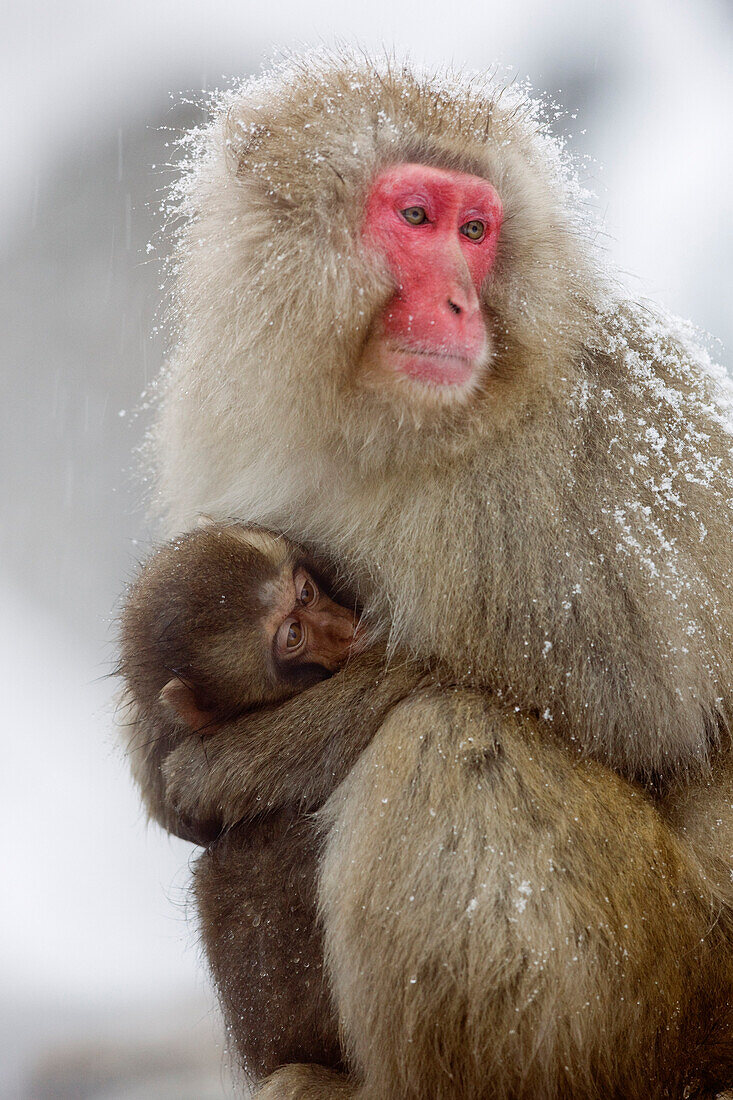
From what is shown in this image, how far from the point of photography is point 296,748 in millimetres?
1913

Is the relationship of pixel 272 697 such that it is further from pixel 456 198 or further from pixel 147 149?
pixel 147 149

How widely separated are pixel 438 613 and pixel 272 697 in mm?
396

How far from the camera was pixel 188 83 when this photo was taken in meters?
5.46

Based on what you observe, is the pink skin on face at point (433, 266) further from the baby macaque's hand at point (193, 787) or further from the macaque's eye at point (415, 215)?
the baby macaque's hand at point (193, 787)

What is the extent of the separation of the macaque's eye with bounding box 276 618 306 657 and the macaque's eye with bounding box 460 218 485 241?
77 cm

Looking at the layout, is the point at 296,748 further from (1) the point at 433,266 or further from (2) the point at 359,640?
(1) the point at 433,266

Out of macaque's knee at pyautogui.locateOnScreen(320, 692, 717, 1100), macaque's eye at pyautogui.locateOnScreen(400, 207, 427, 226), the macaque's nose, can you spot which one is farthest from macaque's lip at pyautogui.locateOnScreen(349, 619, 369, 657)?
macaque's eye at pyautogui.locateOnScreen(400, 207, 427, 226)

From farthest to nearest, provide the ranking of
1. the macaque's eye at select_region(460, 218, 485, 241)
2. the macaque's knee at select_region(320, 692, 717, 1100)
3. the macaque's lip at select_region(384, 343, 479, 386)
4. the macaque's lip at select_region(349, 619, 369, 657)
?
the macaque's lip at select_region(349, 619, 369, 657), the macaque's eye at select_region(460, 218, 485, 241), the macaque's lip at select_region(384, 343, 479, 386), the macaque's knee at select_region(320, 692, 717, 1100)

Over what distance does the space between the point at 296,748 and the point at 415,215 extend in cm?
94

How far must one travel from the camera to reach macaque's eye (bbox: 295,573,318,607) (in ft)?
6.96

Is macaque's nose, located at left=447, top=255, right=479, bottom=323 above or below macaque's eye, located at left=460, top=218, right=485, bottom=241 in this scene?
below

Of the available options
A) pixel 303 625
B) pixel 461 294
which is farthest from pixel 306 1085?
pixel 461 294

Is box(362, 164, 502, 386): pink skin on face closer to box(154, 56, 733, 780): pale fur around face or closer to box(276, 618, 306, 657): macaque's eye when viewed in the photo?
box(154, 56, 733, 780): pale fur around face

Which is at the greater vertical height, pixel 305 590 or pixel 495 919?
pixel 305 590
